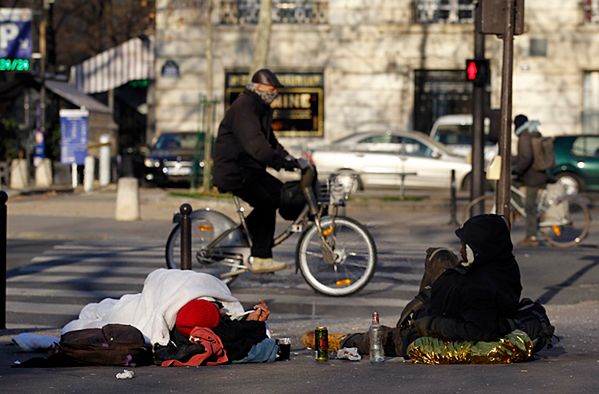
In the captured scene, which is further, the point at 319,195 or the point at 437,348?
the point at 319,195

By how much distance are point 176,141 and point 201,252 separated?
75.6 feet

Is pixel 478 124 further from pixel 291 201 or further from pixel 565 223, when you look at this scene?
pixel 291 201

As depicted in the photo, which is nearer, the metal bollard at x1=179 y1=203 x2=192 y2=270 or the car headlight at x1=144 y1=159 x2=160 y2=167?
the metal bollard at x1=179 y1=203 x2=192 y2=270

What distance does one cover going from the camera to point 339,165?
31781 millimetres

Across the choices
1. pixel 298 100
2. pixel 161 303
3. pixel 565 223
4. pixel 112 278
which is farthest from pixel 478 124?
pixel 298 100

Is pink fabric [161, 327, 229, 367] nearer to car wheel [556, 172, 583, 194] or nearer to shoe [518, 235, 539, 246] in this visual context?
shoe [518, 235, 539, 246]

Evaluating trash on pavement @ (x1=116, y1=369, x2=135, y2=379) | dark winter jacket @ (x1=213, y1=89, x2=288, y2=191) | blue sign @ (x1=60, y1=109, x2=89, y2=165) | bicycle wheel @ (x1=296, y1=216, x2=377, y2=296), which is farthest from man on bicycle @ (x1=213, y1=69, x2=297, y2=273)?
blue sign @ (x1=60, y1=109, x2=89, y2=165)

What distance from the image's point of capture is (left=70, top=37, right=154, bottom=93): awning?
4203 cm

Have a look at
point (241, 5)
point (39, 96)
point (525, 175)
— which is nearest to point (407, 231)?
point (525, 175)

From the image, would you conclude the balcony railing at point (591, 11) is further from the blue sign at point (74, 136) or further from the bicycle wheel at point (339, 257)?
the bicycle wheel at point (339, 257)

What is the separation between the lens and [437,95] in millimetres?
40156

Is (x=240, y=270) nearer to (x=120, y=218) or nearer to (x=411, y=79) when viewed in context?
(x=120, y=218)

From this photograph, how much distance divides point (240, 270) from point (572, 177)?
18.6 meters

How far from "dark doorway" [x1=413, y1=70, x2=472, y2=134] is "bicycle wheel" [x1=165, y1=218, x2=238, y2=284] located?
89.1ft
